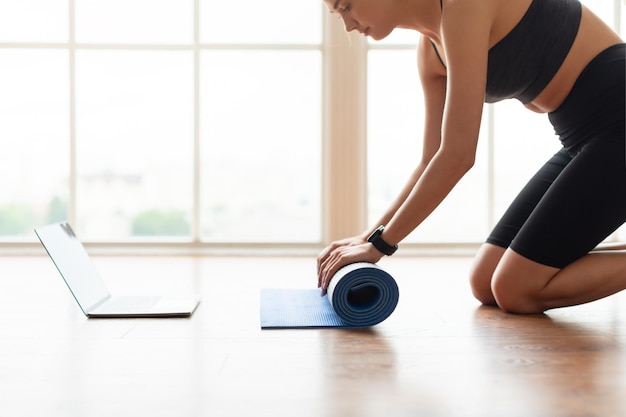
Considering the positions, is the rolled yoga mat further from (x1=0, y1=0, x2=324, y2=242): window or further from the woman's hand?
(x1=0, y1=0, x2=324, y2=242): window

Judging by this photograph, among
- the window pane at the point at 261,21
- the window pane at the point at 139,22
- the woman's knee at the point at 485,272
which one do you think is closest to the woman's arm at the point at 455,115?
the woman's knee at the point at 485,272

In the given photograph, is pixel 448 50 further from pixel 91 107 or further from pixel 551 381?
pixel 91 107

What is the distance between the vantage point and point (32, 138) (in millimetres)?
4656

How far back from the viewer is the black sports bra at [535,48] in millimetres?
1874

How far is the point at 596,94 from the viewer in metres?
1.91

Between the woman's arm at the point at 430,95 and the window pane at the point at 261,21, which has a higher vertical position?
the window pane at the point at 261,21

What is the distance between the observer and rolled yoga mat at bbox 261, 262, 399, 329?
5.65ft

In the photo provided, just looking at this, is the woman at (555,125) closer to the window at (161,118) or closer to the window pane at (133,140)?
the window at (161,118)

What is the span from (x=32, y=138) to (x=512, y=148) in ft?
11.1

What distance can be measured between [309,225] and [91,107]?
68.4 inches

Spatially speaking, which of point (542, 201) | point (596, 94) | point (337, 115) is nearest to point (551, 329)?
point (542, 201)

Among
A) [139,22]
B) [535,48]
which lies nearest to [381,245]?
[535,48]

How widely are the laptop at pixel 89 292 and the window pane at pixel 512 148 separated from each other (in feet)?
9.86

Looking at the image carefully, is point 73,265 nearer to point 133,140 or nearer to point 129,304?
point 129,304
